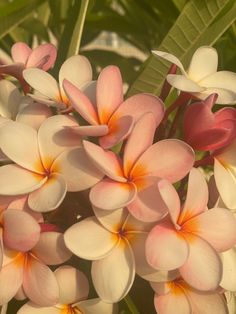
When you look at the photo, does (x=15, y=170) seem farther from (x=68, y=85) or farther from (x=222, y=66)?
(x=222, y=66)

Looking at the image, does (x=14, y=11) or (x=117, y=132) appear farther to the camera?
(x=14, y=11)

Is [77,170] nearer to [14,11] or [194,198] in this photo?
[194,198]

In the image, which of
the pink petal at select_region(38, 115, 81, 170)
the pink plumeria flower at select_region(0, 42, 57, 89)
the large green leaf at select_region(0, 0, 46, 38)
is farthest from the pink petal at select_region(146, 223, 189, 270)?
the large green leaf at select_region(0, 0, 46, 38)

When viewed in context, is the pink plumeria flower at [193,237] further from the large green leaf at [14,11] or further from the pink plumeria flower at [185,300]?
the large green leaf at [14,11]

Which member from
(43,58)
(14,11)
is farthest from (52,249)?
(14,11)

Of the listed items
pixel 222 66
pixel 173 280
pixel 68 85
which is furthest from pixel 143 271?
pixel 222 66

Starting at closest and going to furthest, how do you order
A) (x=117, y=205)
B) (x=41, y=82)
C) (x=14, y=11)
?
(x=117, y=205), (x=41, y=82), (x=14, y=11)
